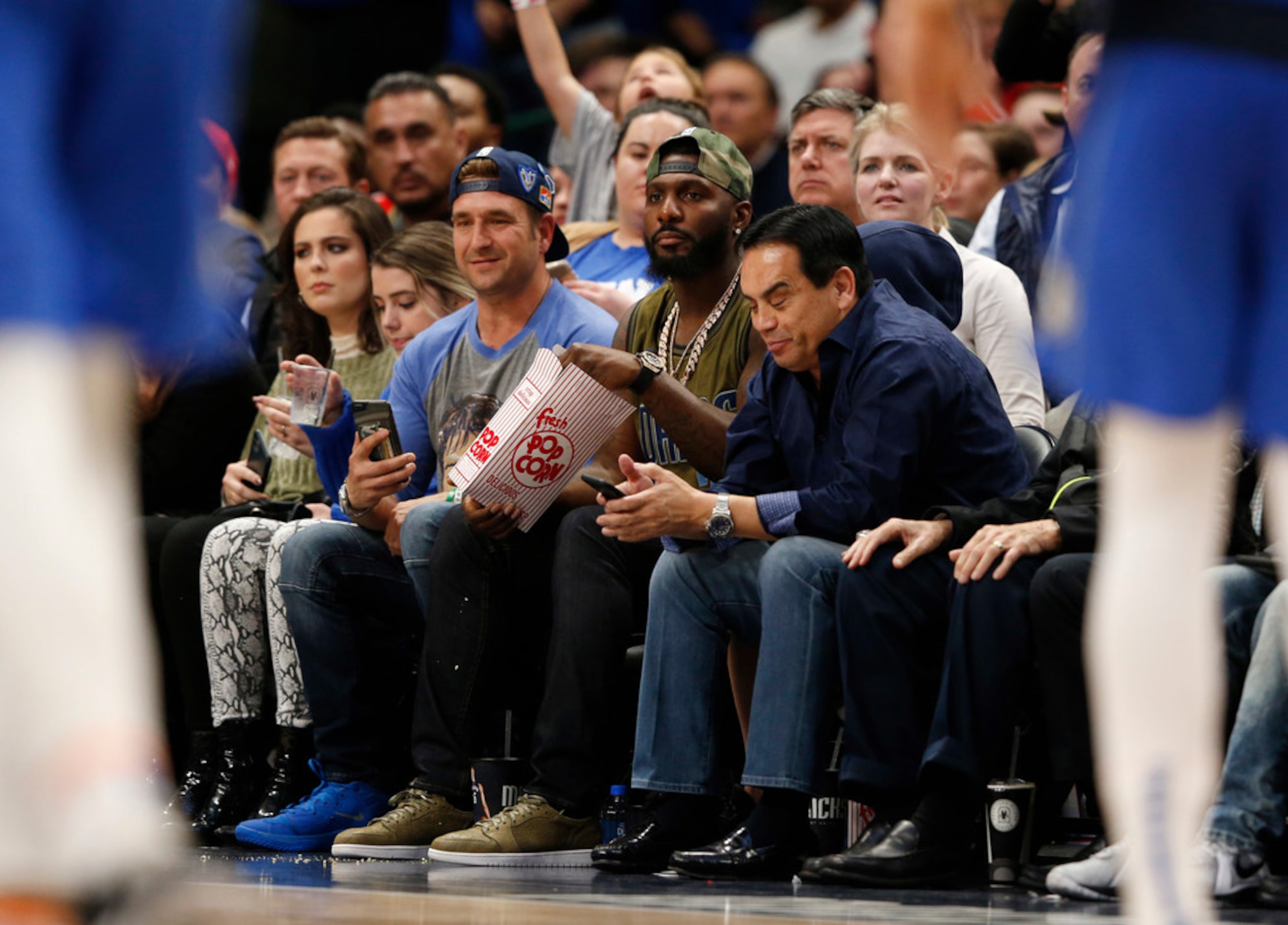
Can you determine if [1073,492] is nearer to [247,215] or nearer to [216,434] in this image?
[216,434]

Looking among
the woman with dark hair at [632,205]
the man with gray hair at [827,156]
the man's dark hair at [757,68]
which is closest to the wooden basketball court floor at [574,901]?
the woman with dark hair at [632,205]

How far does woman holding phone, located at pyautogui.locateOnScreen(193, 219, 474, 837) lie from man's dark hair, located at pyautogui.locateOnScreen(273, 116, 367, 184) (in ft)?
6.28

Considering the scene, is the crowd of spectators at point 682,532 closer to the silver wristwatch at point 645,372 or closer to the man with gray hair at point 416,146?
the silver wristwatch at point 645,372

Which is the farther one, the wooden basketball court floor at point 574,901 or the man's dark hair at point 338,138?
the man's dark hair at point 338,138

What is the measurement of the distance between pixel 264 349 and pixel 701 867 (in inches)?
122

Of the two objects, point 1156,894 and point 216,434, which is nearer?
point 1156,894

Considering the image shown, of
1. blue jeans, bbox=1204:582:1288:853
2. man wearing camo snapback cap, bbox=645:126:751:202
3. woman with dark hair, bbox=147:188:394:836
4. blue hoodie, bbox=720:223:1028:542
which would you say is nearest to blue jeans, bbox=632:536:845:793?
blue hoodie, bbox=720:223:1028:542

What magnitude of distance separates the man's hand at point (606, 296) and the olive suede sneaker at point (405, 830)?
1.67 m

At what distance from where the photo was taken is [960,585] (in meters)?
3.65

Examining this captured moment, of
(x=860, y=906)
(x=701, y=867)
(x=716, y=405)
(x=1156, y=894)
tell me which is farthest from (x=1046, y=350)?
(x=716, y=405)

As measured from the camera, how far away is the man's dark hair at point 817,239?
399 cm

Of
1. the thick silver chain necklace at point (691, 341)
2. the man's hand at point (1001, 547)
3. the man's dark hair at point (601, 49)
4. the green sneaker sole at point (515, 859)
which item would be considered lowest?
the green sneaker sole at point (515, 859)

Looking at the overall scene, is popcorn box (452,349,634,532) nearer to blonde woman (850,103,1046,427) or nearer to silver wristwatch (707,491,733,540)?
silver wristwatch (707,491,733,540)

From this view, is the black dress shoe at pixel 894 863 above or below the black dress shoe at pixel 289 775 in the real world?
below
